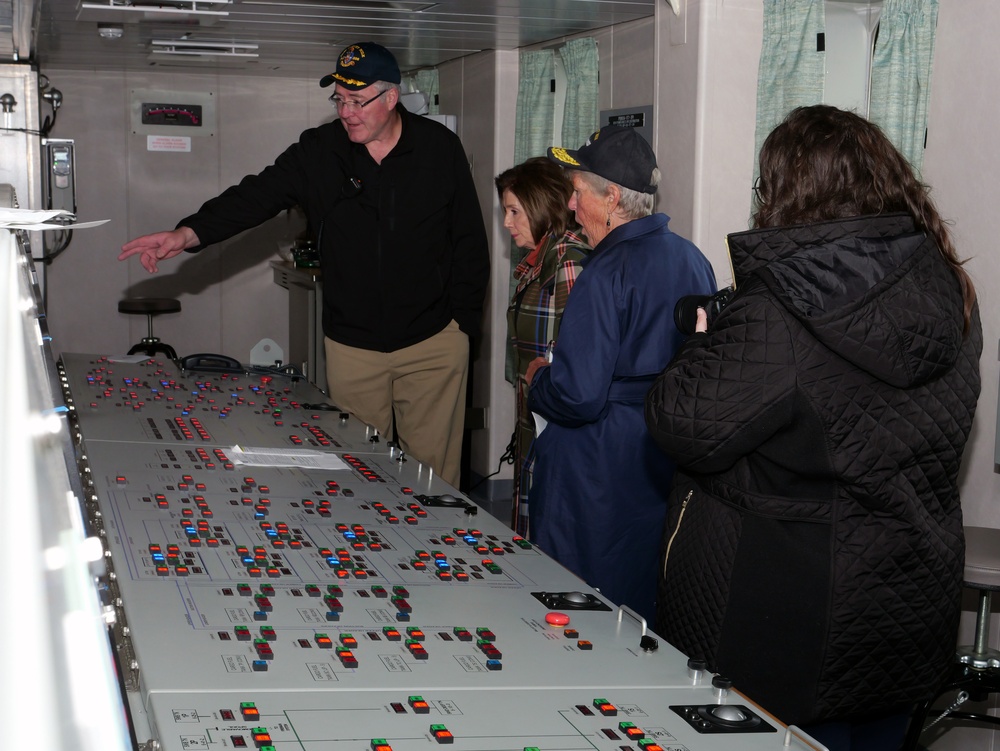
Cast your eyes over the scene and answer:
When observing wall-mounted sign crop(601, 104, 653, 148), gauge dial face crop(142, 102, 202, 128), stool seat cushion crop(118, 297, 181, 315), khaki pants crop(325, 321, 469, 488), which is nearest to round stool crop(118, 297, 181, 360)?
stool seat cushion crop(118, 297, 181, 315)

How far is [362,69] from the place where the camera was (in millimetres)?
3939

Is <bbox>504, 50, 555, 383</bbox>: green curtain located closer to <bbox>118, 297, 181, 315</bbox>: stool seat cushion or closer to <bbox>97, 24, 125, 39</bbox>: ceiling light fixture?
<bbox>97, 24, 125, 39</bbox>: ceiling light fixture

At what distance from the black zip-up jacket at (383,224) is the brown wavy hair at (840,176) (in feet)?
7.54

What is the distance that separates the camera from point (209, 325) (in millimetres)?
7754

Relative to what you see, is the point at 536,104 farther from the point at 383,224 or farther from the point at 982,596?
the point at 982,596

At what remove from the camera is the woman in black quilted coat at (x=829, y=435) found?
76.4 inches

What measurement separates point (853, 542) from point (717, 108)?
2.40 meters

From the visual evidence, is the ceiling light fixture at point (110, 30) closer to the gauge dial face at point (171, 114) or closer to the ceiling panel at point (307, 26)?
the ceiling panel at point (307, 26)

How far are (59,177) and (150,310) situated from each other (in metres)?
1.03

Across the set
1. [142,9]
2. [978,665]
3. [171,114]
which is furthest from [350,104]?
[171,114]

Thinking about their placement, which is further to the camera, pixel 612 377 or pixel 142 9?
pixel 142 9

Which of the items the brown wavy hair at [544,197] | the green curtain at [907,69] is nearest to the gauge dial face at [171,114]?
the brown wavy hair at [544,197]

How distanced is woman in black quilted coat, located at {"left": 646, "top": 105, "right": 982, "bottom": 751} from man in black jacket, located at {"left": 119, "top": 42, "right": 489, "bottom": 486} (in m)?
2.20

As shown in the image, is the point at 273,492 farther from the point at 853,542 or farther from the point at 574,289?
the point at 853,542
